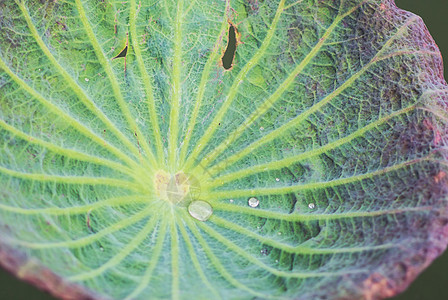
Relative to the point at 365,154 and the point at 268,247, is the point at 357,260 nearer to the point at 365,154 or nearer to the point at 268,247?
the point at 268,247

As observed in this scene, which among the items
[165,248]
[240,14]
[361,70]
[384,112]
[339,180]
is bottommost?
[165,248]

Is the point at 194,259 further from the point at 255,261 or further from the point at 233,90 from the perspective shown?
the point at 233,90

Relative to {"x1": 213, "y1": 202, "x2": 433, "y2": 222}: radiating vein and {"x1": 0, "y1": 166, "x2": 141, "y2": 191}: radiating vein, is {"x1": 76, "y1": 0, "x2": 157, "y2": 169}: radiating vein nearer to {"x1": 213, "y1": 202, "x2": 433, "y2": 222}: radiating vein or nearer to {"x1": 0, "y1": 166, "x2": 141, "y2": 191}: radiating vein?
{"x1": 0, "y1": 166, "x2": 141, "y2": 191}: radiating vein

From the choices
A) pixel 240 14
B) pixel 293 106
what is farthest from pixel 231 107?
pixel 240 14

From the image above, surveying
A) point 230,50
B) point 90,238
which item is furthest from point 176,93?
point 90,238

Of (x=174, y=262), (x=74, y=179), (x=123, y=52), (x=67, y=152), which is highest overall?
(x=123, y=52)

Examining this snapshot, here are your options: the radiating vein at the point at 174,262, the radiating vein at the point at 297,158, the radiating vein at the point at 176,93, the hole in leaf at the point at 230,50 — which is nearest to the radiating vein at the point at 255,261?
the radiating vein at the point at 174,262
